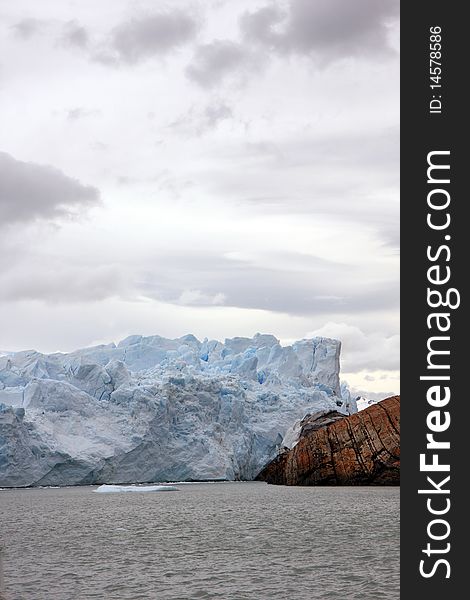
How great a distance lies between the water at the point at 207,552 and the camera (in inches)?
733

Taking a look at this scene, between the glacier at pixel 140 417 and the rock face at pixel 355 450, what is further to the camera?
the glacier at pixel 140 417

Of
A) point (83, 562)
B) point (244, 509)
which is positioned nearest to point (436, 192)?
point (83, 562)

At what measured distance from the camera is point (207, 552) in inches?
981

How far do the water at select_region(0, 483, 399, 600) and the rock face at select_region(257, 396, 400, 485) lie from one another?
11.3 meters

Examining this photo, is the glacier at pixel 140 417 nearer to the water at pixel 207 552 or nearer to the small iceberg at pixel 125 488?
the small iceberg at pixel 125 488

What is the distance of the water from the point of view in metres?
18.6

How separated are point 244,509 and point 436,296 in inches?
1236

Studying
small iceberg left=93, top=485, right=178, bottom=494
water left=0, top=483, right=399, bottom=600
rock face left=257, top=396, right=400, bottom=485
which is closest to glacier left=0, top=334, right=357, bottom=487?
small iceberg left=93, top=485, right=178, bottom=494

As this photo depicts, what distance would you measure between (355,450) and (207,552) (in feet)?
111

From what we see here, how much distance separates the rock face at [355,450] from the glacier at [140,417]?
530 inches

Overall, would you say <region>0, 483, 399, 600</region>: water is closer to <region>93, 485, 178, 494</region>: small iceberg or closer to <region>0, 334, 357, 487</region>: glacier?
<region>93, 485, 178, 494</region>: small iceberg

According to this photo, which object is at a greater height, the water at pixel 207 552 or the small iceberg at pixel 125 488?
the small iceberg at pixel 125 488

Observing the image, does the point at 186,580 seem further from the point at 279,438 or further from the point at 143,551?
the point at 279,438

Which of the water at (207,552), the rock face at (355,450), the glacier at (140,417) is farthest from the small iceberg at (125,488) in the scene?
the water at (207,552)
